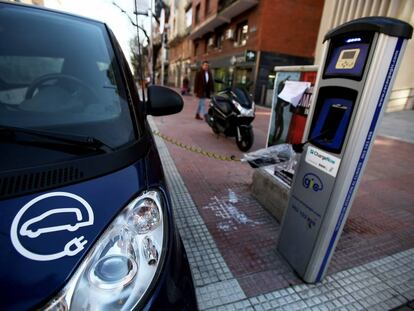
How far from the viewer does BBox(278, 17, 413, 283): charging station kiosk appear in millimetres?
1514

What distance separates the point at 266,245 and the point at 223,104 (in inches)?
165

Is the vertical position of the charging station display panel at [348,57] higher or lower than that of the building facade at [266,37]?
lower

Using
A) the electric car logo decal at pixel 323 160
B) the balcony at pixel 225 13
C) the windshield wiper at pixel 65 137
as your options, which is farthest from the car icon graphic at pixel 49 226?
the balcony at pixel 225 13

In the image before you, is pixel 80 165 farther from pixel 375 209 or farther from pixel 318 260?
pixel 375 209

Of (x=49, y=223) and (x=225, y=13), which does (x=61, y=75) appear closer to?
(x=49, y=223)

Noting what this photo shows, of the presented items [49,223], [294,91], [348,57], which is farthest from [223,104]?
[49,223]

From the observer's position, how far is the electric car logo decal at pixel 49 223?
816 millimetres

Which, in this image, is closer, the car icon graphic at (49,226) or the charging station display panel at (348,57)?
the car icon graphic at (49,226)

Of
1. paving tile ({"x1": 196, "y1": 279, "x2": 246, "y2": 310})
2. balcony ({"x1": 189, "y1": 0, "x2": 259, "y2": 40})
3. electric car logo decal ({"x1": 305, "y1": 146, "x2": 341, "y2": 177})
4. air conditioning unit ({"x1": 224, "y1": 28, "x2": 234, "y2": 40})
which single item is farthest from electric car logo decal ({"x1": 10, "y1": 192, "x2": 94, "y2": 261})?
air conditioning unit ({"x1": 224, "y1": 28, "x2": 234, "y2": 40})

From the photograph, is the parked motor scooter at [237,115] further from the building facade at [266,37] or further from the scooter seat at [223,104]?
the building facade at [266,37]

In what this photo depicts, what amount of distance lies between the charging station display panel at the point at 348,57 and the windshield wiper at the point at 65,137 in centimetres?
152

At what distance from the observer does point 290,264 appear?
229 centimetres

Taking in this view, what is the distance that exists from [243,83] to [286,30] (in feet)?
13.0

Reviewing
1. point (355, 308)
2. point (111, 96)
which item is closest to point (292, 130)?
point (355, 308)
